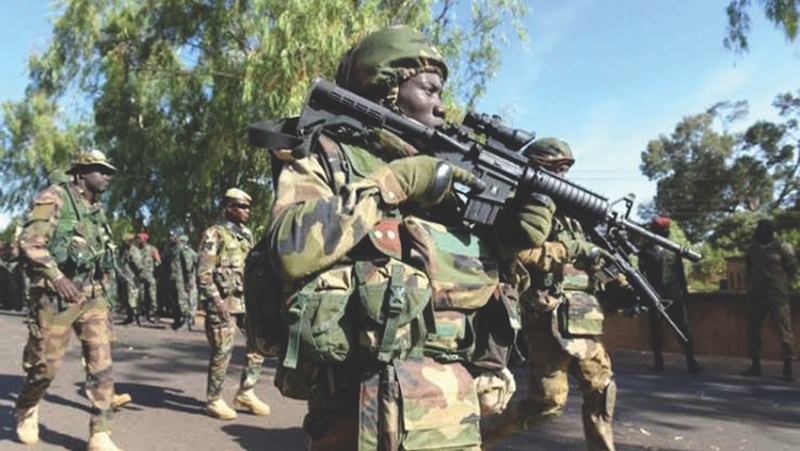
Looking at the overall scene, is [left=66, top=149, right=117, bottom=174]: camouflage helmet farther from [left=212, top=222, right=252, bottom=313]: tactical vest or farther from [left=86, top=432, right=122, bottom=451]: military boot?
[left=86, top=432, right=122, bottom=451]: military boot

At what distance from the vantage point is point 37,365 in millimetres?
4262

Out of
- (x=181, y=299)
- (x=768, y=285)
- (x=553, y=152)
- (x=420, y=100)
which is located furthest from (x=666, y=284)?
(x=181, y=299)

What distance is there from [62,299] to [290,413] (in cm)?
196

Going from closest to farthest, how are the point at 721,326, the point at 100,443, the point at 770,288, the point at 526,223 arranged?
the point at 526,223 < the point at 100,443 < the point at 770,288 < the point at 721,326

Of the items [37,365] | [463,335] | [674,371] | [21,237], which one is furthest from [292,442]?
[674,371]

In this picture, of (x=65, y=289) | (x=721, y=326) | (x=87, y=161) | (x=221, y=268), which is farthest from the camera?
(x=721, y=326)

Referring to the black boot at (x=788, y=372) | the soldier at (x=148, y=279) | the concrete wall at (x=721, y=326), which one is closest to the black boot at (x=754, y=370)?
the black boot at (x=788, y=372)

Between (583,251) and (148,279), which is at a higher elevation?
(148,279)

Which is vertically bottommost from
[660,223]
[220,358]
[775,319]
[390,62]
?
[220,358]

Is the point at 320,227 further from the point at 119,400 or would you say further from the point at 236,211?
the point at 119,400

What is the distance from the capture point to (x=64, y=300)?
4.27 metres

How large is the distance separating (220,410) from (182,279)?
8.09m

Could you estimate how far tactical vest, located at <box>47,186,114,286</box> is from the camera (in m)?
4.44

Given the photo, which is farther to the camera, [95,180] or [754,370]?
[754,370]
